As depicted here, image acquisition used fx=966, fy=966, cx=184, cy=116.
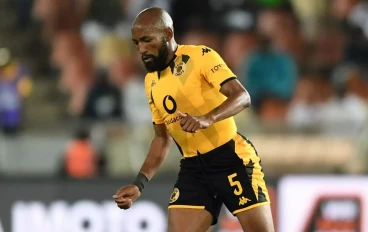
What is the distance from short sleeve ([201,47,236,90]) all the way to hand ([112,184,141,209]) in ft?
2.84

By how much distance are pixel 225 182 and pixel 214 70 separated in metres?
0.81

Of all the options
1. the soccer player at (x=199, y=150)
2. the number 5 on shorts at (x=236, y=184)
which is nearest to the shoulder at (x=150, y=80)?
the soccer player at (x=199, y=150)

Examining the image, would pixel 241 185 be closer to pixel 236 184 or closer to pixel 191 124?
pixel 236 184

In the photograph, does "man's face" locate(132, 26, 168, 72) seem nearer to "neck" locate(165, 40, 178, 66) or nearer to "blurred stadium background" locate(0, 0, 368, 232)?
"neck" locate(165, 40, 178, 66)

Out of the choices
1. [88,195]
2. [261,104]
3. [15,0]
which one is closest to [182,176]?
[88,195]

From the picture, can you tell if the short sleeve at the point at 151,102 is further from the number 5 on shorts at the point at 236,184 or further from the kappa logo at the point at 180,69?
the number 5 on shorts at the point at 236,184

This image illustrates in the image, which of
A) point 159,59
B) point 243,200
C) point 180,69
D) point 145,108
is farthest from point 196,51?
point 145,108

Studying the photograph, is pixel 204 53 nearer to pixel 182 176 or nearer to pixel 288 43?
pixel 182 176

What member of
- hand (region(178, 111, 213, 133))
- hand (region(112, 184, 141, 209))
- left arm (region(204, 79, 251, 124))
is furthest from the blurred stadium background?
hand (region(178, 111, 213, 133))

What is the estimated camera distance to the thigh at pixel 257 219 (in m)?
6.45

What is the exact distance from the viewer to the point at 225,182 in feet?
21.4

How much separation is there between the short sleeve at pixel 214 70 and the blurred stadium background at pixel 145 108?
3659mm

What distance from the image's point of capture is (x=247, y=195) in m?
6.50

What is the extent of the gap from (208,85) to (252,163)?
637mm
